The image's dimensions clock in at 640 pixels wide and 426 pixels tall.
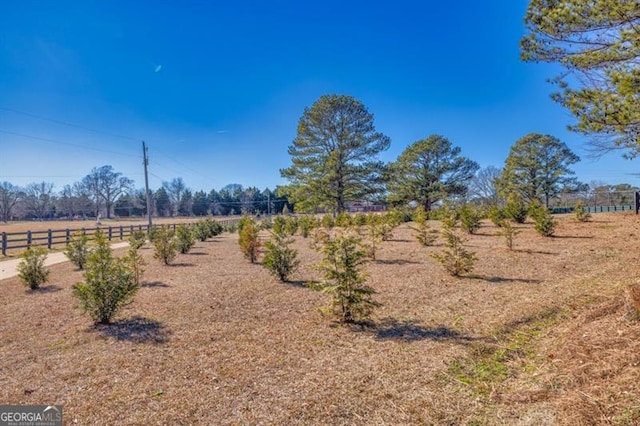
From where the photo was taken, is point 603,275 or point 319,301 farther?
point 603,275

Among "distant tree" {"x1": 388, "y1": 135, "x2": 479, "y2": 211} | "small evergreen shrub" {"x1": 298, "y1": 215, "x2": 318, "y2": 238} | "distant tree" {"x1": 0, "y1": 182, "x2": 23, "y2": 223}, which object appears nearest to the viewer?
"small evergreen shrub" {"x1": 298, "y1": 215, "x2": 318, "y2": 238}

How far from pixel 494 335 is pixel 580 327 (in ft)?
2.98

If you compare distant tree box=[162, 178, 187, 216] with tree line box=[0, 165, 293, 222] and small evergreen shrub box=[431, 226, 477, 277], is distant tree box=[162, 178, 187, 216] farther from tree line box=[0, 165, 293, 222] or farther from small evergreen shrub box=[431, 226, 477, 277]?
small evergreen shrub box=[431, 226, 477, 277]

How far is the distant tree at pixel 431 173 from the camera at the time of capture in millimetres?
30844

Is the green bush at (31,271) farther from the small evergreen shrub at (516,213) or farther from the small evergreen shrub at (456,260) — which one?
the small evergreen shrub at (516,213)

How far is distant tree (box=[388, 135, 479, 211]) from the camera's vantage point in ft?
101

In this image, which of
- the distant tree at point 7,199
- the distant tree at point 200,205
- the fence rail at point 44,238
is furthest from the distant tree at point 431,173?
the distant tree at point 7,199

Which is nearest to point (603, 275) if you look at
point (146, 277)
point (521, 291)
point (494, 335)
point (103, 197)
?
point (521, 291)

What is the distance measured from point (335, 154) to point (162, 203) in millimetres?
69487

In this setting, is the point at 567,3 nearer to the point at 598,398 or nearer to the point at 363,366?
the point at 598,398

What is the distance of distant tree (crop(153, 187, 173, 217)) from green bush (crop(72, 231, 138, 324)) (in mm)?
83403

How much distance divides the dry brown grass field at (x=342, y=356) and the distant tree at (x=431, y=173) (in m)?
24.6

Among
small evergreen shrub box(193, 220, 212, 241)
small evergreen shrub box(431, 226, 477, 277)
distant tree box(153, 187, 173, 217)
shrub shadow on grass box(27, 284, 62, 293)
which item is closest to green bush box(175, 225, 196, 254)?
small evergreen shrub box(193, 220, 212, 241)

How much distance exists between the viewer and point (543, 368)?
308 centimetres
